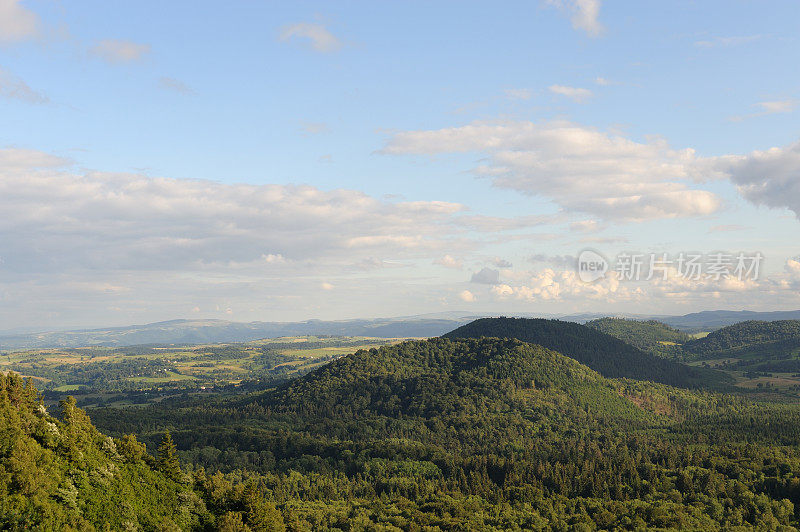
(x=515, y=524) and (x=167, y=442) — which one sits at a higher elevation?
(x=167, y=442)

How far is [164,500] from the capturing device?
126 meters

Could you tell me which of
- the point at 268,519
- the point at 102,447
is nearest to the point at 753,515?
the point at 268,519

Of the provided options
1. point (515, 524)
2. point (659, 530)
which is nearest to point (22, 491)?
point (515, 524)

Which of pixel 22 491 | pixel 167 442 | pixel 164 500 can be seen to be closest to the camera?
pixel 22 491

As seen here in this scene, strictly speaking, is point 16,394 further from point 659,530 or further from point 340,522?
point 659,530

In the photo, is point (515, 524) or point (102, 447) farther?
point (515, 524)

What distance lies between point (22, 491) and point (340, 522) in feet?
375

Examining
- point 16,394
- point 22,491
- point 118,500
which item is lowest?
point 118,500

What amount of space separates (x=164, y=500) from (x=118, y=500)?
16.0m

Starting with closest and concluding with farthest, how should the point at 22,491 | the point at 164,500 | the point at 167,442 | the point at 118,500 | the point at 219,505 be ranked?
the point at 22,491
the point at 118,500
the point at 164,500
the point at 219,505
the point at 167,442

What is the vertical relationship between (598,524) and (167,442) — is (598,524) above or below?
below

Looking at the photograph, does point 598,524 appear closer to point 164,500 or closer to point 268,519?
point 268,519

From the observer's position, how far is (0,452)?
98.9 metres

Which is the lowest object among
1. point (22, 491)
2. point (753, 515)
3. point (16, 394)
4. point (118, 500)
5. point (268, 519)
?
point (753, 515)
